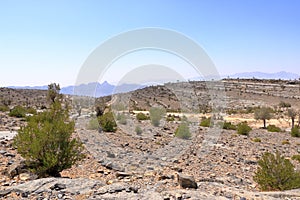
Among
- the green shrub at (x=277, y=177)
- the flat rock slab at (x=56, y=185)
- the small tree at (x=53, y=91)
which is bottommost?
the green shrub at (x=277, y=177)

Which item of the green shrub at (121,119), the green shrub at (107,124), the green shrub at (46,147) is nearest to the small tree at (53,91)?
the green shrub at (121,119)

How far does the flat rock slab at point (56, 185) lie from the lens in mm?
6402

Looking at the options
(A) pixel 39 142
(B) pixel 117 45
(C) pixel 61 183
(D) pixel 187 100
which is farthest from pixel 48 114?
(D) pixel 187 100

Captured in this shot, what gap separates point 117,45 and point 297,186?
8.39 meters

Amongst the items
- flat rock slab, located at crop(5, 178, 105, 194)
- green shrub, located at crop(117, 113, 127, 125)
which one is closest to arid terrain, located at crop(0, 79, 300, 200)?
flat rock slab, located at crop(5, 178, 105, 194)

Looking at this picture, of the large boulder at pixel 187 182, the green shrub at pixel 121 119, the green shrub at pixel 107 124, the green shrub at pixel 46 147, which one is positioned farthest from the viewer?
the green shrub at pixel 121 119

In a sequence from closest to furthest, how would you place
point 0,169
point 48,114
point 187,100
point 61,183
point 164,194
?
point 164,194 → point 61,183 → point 0,169 → point 48,114 → point 187,100

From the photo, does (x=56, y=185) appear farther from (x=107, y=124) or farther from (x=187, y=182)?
(x=107, y=124)

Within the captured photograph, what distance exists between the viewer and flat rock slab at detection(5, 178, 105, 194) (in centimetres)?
640

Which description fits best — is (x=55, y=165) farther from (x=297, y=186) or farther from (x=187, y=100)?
(x=187, y=100)

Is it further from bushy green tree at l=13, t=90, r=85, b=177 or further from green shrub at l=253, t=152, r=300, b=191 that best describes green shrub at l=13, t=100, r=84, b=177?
green shrub at l=253, t=152, r=300, b=191

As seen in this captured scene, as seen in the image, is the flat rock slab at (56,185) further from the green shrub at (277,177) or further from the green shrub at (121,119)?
the green shrub at (121,119)

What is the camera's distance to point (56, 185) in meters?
6.58

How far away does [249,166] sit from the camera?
11953mm
